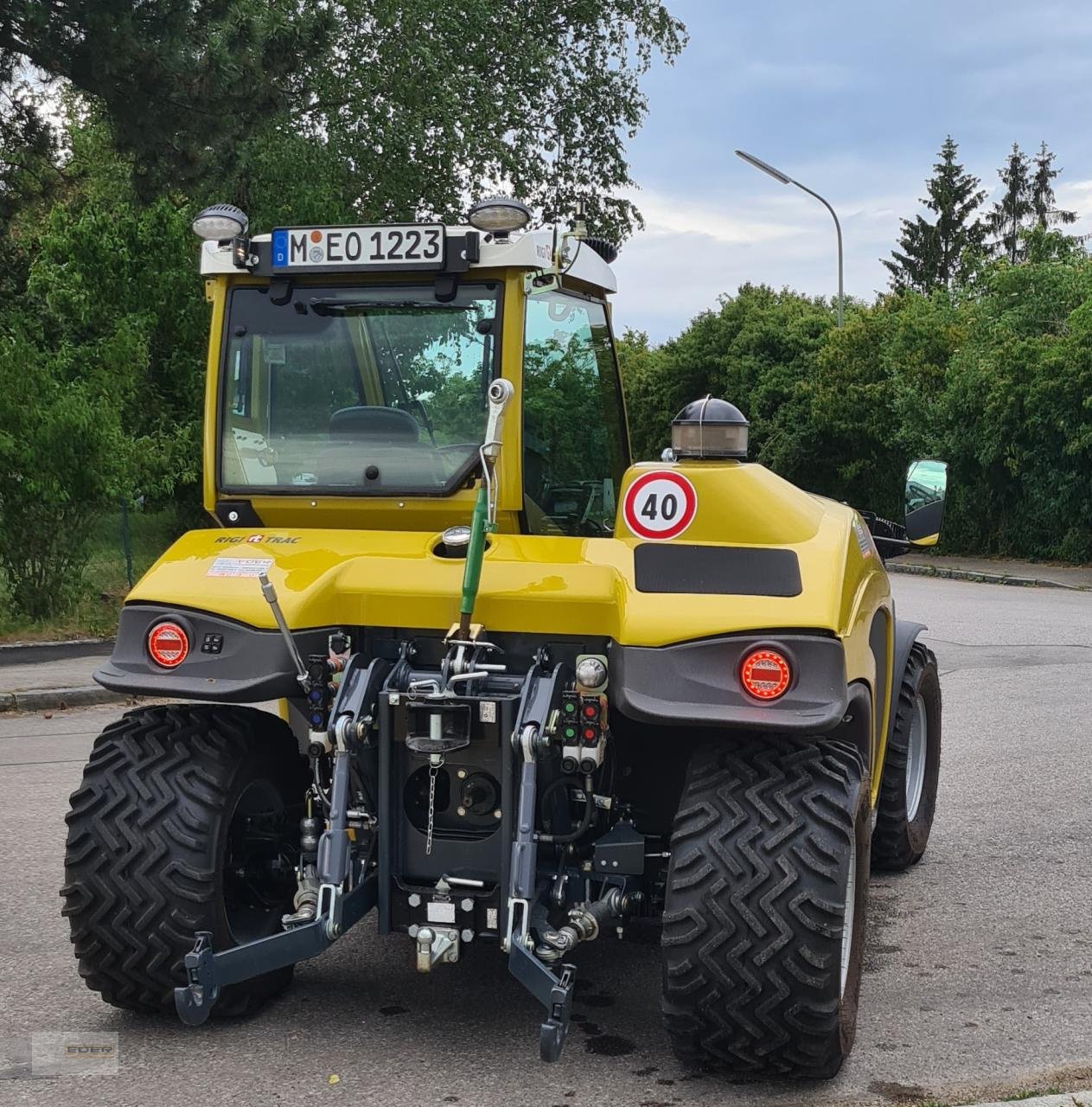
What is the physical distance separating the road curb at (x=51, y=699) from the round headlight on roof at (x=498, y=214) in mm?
7369

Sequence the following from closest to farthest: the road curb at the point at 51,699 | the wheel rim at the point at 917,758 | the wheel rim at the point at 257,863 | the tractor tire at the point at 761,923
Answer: the tractor tire at the point at 761,923 < the wheel rim at the point at 257,863 < the wheel rim at the point at 917,758 < the road curb at the point at 51,699

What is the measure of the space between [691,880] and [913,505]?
219 centimetres

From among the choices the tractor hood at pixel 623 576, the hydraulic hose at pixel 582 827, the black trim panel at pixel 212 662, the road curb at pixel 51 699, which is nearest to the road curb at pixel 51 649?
the road curb at pixel 51 699

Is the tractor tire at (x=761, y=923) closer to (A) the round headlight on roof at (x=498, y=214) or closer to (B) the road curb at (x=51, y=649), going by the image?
(A) the round headlight on roof at (x=498, y=214)

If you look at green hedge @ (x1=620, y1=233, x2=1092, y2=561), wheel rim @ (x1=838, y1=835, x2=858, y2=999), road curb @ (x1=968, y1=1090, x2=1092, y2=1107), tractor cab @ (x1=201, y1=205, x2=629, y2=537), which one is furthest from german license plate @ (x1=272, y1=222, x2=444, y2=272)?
green hedge @ (x1=620, y1=233, x2=1092, y2=561)

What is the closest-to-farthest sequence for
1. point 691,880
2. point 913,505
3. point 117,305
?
point 691,880 → point 913,505 → point 117,305

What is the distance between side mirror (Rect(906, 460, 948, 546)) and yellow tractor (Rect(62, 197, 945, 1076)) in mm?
616

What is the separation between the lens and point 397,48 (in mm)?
25422

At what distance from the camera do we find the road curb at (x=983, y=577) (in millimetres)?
21766

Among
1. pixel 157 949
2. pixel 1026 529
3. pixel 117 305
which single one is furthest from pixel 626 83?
pixel 157 949

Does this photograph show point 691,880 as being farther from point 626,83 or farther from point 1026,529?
point 626,83

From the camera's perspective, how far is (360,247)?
4.74 meters

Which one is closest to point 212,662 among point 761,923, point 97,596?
point 761,923

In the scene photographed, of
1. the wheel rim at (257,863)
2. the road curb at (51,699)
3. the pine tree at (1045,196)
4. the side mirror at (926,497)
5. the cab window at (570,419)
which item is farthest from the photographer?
the pine tree at (1045,196)
